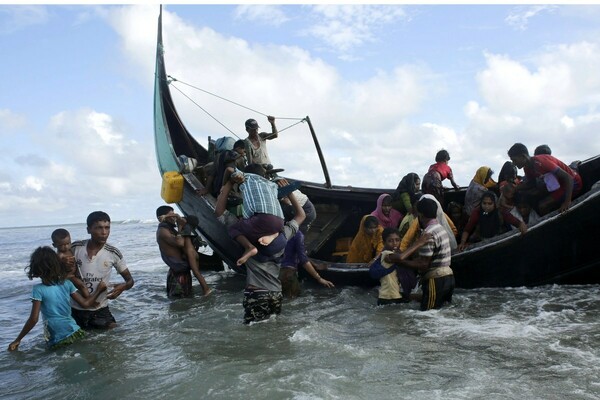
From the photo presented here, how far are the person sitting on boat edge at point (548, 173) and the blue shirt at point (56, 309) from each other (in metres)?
4.70

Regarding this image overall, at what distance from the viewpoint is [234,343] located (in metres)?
4.49

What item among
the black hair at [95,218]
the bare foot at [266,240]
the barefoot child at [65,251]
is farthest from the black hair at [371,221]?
the barefoot child at [65,251]

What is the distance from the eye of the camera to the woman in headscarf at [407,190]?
22.0 ft

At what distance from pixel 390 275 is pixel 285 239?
4.30ft

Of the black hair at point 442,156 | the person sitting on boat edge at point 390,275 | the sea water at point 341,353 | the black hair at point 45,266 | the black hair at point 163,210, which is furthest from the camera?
the black hair at point 442,156

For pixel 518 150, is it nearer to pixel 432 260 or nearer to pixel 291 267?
pixel 432 260

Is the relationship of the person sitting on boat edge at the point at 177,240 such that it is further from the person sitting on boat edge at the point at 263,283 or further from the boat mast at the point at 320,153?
the boat mast at the point at 320,153

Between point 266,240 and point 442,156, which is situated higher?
point 442,156

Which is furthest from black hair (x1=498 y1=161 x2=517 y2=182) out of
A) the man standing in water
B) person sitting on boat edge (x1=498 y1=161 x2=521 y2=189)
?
the man standing in water

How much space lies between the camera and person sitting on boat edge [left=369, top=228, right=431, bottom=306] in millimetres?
5312

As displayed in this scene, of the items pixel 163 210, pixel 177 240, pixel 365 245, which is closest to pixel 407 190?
pixel 365 245

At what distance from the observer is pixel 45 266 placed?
4.19 metres

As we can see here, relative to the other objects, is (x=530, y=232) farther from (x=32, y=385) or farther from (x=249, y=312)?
(x=32, y=385)

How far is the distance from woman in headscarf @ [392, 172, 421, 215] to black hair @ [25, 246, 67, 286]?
4.10 meters
